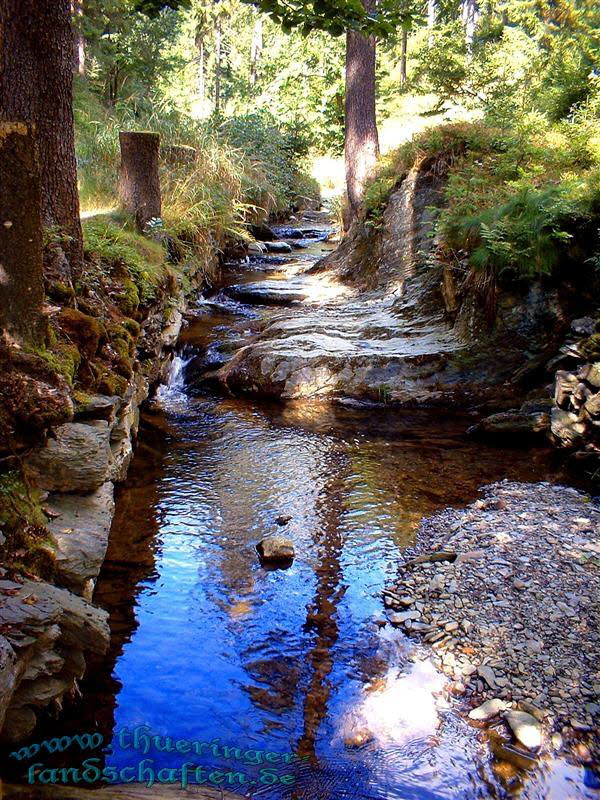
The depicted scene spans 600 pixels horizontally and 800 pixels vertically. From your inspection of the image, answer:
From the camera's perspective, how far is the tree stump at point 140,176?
910cm

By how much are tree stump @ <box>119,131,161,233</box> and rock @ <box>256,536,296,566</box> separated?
21.1 feet

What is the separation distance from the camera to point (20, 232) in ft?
11.6

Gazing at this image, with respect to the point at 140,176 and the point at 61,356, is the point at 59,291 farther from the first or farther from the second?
the point at 140,176

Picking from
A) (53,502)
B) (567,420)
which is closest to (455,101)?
(567,420)

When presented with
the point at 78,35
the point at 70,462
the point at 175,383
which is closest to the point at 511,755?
the point at 70,462

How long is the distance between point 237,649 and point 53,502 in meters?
1.44

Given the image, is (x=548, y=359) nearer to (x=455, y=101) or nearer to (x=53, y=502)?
(x=53, y=502)

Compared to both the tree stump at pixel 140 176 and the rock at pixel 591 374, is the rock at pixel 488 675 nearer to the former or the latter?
the rock at pixel 591 374

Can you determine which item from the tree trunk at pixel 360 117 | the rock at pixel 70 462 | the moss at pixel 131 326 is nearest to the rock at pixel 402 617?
the rock at pixel 70 462

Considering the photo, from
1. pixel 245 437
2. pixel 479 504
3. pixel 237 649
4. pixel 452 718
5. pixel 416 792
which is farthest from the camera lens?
→ pixel 245 437

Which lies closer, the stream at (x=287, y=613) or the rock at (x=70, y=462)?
the stream at (x=287, y=613)

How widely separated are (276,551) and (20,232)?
2754mm

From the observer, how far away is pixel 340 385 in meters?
7.98

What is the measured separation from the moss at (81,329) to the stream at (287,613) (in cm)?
136
